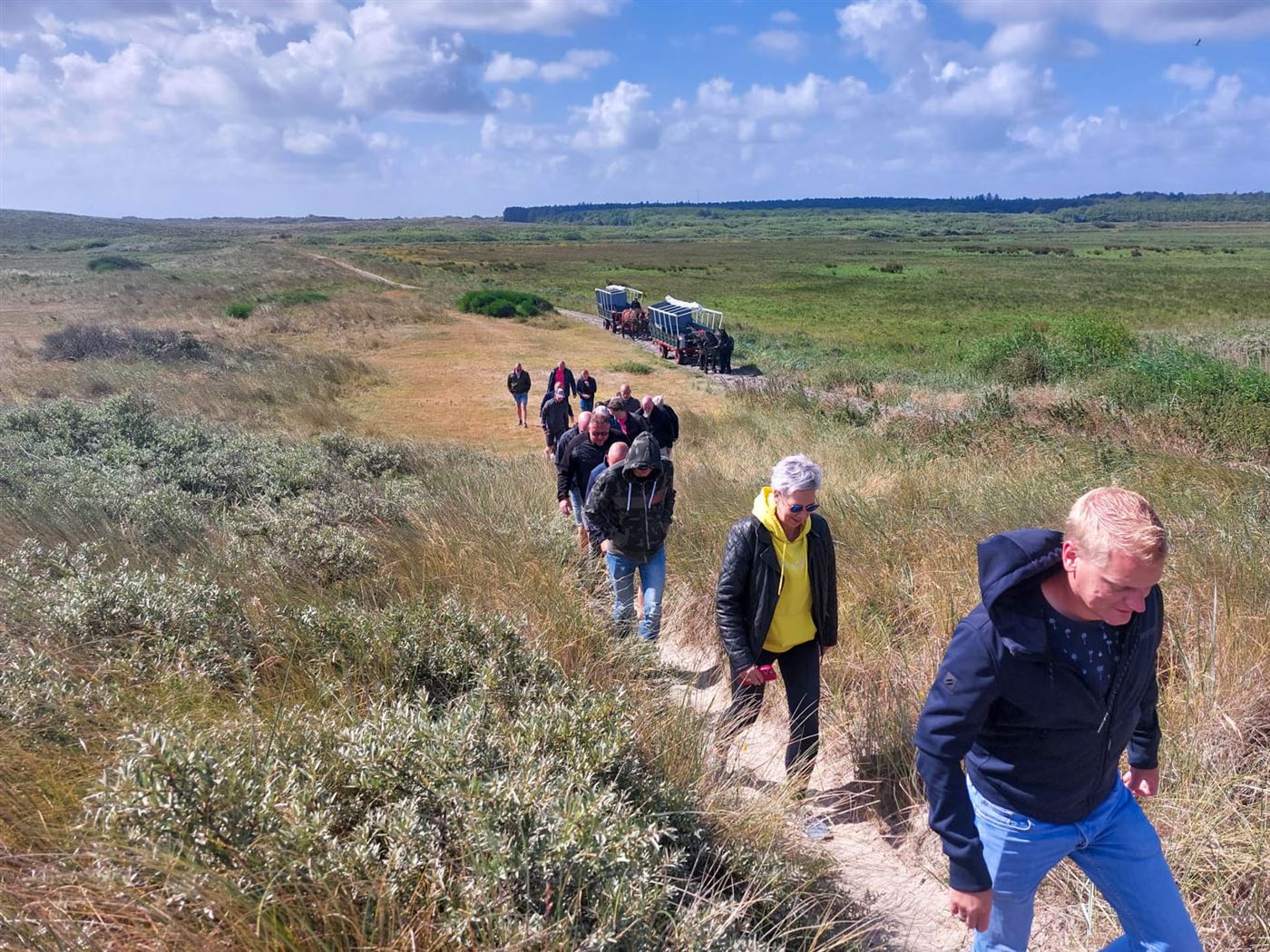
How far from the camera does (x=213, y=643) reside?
318 centimetres

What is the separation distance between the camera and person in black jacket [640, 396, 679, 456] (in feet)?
28.8

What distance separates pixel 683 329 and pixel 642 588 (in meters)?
21.6

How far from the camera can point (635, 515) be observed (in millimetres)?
4598

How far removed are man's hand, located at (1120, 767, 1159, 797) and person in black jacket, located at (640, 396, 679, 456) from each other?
6.50 metres

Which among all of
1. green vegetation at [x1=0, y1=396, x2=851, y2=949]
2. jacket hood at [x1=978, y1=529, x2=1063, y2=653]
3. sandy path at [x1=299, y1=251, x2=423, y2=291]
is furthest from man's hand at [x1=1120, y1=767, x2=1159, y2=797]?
sandy path at [x1=299, y1=251, x2=423, y2=291]

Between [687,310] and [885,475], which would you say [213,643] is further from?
[687,310]

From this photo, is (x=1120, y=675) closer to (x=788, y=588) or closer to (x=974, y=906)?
(x=974, y=906)

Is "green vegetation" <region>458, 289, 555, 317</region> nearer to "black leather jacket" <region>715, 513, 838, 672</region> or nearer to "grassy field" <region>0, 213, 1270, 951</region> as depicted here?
"grassy field" <region>0, 213, 1270, 951</region>

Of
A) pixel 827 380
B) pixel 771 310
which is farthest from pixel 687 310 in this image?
pixel 771 310

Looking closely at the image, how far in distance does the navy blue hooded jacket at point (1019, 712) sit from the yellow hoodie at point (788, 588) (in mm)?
1275

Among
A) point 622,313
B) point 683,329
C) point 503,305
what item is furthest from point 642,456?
point 503,305

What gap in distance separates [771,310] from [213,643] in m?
42.7

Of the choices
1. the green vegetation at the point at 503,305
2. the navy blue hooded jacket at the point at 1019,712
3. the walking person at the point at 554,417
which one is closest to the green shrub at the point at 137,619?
the navy blue hooded jacket at the point at 1019,712

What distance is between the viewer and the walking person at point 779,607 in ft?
10.9
